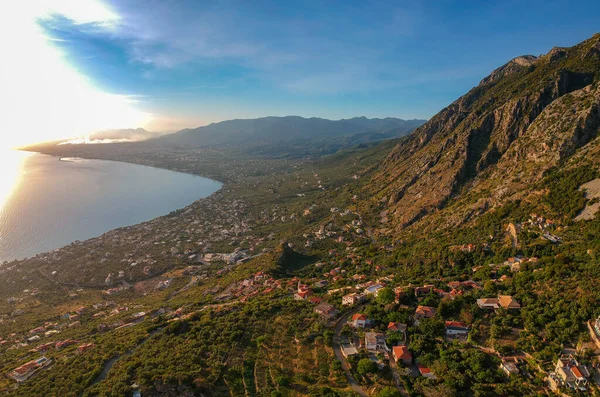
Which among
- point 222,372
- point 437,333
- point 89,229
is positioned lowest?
point 89,229

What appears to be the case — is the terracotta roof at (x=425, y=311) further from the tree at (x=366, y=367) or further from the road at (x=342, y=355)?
the tree at (x=366, y=367)

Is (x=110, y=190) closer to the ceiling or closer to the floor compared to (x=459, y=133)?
closer to the floor

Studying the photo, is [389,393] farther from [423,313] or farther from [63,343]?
[63,343]

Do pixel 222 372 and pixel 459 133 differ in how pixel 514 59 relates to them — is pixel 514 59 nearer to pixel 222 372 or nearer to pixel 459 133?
pixel 459 133

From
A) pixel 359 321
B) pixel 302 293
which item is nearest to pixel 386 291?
pixel 359 321

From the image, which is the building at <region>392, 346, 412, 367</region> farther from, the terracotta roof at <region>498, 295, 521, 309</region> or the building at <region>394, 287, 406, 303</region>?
the terracotta roof at <region>498, 295, 521, 309</region>

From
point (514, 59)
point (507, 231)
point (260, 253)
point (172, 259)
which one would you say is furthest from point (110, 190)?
point (514, 59)
